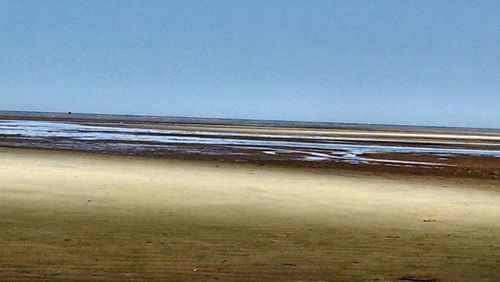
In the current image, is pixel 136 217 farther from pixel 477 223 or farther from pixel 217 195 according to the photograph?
pixel 477 223

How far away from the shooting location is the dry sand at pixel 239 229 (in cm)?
689

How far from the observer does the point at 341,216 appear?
11.2m

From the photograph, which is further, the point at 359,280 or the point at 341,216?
the point at 341,216

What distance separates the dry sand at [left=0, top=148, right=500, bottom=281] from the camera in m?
6.89

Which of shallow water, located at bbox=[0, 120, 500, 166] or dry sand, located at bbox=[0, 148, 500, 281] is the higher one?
dry sand, located at bbox=[0, 148, 500, 281]

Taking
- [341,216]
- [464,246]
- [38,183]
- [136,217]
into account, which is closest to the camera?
[464,246]

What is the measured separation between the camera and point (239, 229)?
31.1ft

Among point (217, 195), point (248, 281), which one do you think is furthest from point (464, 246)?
point (217, 195)

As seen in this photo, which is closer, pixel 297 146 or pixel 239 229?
pixel 239 229

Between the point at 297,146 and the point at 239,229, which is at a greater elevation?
the point at 239,229

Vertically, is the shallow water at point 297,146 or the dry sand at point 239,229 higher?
the dry sand at point 239,229

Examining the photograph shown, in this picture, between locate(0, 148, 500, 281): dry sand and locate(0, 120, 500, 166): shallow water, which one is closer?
locate(0, 148, 500, 281): dry sand

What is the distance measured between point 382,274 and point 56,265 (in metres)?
3.27

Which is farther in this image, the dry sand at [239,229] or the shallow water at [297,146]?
the shallow water at [297,146]
